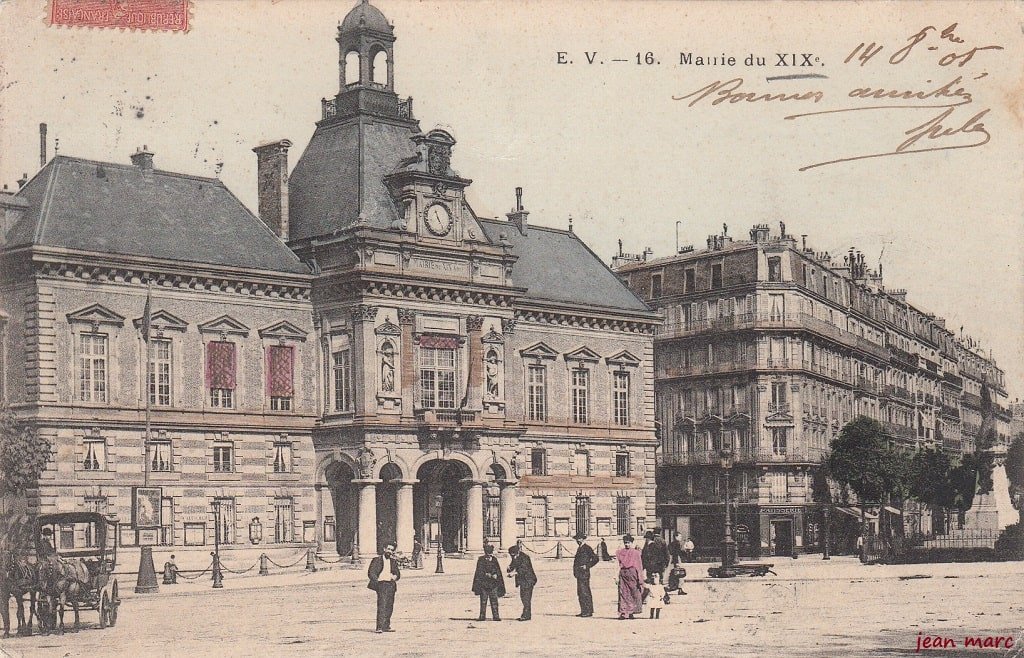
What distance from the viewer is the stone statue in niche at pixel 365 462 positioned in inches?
2041

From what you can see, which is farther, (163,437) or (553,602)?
(163,437)

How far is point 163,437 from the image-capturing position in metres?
48.8

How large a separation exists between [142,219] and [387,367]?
9.70 meters

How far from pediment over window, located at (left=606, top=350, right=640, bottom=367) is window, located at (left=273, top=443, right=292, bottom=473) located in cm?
1542

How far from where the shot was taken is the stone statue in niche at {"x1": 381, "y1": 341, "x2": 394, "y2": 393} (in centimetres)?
5262

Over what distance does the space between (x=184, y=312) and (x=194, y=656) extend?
22.7m

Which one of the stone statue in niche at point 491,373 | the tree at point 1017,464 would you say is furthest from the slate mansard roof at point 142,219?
the tree at point 1017,464

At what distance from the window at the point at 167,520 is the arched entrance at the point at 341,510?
623cm

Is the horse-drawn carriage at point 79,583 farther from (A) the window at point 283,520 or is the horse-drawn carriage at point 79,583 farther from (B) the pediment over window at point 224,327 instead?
(A) the window at point 283,520

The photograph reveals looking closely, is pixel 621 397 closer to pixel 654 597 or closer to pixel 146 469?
pixel 146 469

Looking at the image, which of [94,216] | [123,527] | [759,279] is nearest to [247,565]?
[123,527]

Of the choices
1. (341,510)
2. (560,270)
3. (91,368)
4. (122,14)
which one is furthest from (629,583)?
(560,270)

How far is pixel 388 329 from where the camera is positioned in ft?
173

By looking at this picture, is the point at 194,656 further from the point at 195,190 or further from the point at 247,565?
the point at 195,190
